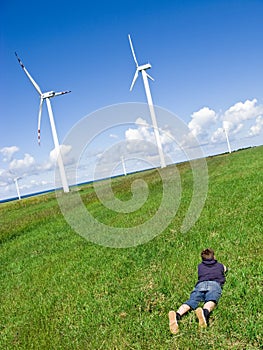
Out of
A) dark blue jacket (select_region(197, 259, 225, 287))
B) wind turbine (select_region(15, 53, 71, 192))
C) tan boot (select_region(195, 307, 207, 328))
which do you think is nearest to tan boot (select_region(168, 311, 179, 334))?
tan boot (select_region(195, 307, 207, 328))

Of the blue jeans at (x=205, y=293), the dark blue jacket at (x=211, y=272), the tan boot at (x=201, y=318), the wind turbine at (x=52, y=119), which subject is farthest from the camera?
the wind turbine at (x=52, y=119)

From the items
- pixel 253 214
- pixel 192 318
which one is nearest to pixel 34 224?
pixel 253 214

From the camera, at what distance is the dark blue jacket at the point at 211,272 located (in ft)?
31.7

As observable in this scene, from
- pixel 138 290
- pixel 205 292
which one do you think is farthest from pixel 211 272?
pixel 138 290

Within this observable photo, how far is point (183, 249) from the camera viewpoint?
1384cm

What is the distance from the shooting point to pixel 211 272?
9.74 metres

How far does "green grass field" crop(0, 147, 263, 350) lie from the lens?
8.38 m

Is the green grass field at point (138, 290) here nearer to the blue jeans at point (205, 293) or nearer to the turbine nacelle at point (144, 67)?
the blue jeans at point (205, 293)

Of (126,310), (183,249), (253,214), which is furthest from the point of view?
(253,214)

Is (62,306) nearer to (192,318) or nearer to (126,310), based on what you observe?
(126,310)

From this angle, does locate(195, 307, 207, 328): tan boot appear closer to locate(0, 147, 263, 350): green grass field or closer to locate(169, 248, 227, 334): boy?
locate(169, 248, 227, 334): boy

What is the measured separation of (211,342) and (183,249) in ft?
20.2

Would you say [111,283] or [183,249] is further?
[183,249]

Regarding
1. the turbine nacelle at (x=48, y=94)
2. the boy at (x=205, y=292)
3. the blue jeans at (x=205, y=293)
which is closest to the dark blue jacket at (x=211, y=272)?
the boy at (x=205, y=292)
